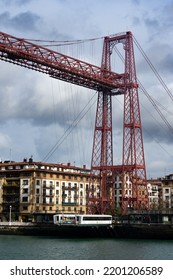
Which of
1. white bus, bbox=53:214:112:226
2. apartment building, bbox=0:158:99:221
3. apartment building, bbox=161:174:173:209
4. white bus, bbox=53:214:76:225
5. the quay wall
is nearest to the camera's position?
the quay wall

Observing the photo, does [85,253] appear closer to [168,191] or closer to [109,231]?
[109,231]

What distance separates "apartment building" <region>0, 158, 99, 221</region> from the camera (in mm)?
89562

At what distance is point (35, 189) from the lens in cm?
8975

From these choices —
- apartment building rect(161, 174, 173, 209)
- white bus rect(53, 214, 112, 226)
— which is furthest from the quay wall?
apartment building rect(161, 174, 173, 209)

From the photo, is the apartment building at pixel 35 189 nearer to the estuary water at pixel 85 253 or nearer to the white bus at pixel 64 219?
the white bus at pixel 64 219

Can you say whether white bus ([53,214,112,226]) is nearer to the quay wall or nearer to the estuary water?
the quay wall

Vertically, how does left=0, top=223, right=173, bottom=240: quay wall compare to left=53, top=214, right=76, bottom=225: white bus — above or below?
below

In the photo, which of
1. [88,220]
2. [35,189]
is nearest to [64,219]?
[88,220]

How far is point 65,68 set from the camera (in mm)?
63719

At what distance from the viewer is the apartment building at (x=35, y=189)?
89562 mm

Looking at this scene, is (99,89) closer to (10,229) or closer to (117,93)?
(117,93)

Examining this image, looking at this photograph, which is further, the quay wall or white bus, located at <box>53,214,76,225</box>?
white bus, located at <box>53,214,76,225</box>

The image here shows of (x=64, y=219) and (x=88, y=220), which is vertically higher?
(x=64, y=219)
